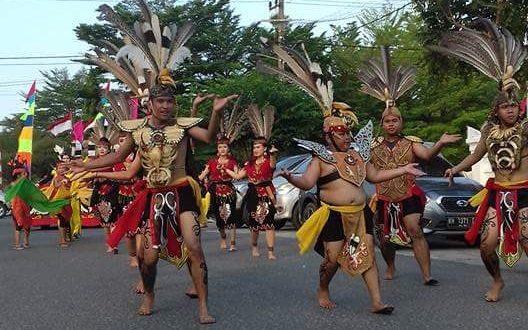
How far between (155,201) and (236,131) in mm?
6587

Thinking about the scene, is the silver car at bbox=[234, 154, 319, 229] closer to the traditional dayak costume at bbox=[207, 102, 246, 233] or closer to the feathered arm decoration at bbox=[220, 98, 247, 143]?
the feathered arm decoration at bbox=[220, 98, 247, 143]

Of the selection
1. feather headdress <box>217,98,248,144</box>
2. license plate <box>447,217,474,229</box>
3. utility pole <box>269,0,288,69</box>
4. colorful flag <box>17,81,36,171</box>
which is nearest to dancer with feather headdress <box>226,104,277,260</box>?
feather headdress <box>217,98,248,144</box>

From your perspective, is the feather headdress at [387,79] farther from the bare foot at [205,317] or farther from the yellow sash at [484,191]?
the bare foot at [205,317]

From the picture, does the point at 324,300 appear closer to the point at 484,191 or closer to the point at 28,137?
the point at 484,191

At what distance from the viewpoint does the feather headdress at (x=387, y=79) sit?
27.5ft

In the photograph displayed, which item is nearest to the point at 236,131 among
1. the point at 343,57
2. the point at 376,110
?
the point at 376,110

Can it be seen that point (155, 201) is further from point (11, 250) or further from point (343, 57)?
point (343, 57)

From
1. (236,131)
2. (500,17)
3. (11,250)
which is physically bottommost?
(11,250)

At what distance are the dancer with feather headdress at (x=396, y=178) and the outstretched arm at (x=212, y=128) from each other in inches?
101

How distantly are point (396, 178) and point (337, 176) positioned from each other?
1.59m

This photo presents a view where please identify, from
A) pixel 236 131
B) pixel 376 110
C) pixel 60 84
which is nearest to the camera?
pixel 236 131

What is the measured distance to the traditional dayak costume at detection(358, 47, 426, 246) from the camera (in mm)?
8117

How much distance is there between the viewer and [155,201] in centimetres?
636

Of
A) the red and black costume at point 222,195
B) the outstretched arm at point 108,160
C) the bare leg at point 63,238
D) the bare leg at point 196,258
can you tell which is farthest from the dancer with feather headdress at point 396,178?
the bare leg at point 63,238
